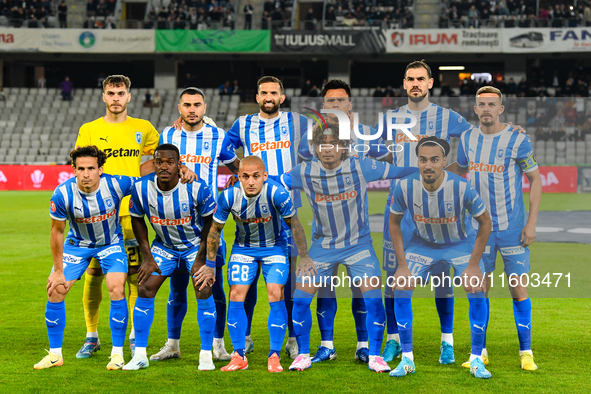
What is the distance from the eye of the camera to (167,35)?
30.1 meters

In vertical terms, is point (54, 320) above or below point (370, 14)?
below

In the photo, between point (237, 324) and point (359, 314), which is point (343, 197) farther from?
point (237, 324)

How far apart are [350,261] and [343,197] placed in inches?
20.4

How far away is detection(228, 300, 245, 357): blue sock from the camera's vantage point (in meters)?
5.05

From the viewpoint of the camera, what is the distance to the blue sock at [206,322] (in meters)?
5.08

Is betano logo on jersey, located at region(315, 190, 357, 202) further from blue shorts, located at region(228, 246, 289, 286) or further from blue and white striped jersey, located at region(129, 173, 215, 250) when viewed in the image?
blue and white striped jersey, located at region(129, 173, 215, 250)

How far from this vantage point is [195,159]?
18.5 feet

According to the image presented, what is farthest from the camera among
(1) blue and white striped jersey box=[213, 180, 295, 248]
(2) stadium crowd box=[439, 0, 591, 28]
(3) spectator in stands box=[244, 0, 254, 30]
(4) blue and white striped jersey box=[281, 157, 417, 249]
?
(3) spectator in stands box=[244, 0, 254, 30]

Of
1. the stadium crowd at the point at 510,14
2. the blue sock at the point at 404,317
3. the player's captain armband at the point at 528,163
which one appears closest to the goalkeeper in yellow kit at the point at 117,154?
the blue sock at the point at 404,317

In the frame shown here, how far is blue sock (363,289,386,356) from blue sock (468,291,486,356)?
27.1 inches

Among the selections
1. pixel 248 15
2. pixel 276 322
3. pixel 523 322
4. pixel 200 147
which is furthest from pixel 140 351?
pixel 248 15

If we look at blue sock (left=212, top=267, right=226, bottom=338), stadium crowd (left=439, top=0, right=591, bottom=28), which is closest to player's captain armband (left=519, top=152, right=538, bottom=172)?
blue sock (left=212, top=267, right=226, bottom=338)

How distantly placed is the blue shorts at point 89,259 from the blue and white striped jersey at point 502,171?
9.69ft

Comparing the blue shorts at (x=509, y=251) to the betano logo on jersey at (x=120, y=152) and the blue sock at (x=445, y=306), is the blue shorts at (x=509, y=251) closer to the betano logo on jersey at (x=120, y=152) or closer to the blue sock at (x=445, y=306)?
the blue sock at (x=445, y=306)
